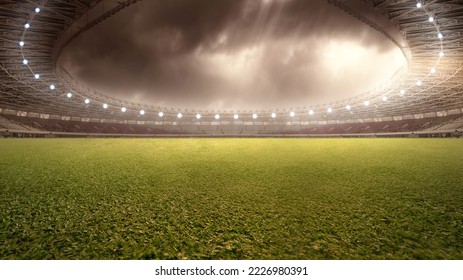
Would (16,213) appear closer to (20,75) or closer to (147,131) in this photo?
(20,75)

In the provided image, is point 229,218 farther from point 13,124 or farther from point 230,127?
point 230,127

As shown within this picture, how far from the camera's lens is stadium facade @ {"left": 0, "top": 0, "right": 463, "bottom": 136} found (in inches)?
663

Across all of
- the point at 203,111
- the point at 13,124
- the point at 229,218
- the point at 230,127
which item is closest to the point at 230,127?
the point at 230,127

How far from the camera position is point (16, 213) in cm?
234

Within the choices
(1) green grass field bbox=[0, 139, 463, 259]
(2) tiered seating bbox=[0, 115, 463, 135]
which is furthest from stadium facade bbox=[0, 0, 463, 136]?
(1) green grass field bbox=[0, 139, 463, 259]

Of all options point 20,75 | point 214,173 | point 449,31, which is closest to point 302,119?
point 449,31

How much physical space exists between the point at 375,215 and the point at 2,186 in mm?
4975

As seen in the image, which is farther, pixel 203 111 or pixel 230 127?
pixel 230 127

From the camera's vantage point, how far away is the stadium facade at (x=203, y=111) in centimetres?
1683

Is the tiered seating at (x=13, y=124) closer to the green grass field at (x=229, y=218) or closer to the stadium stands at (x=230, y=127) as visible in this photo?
the stadium stands at (x=230, y=127)

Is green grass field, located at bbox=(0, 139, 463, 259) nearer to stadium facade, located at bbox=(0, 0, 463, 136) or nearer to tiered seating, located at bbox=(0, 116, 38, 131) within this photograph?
stadium facade, located at bbox=(0, 0, 463, 136)

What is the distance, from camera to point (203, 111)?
5347 cm

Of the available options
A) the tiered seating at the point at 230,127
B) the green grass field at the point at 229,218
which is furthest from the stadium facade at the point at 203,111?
the green grass field at the point at 229,218
